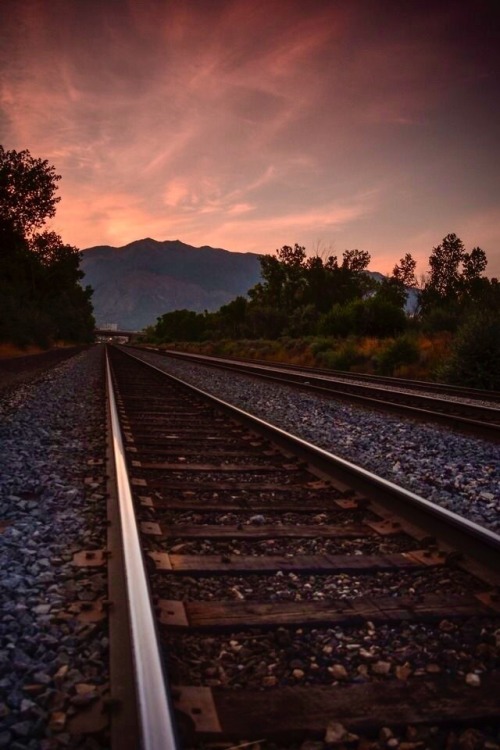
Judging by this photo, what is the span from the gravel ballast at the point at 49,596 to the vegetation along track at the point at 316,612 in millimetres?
268

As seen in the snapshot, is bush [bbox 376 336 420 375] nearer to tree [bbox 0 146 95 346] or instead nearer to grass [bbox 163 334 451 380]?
grass [bbox 163 334 451 380]

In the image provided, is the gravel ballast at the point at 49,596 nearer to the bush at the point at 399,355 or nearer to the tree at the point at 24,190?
the bush at the point at 399,355

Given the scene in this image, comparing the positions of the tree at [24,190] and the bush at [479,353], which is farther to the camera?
the tree at [24,190]

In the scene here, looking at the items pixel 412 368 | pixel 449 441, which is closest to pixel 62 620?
pixel 449 441

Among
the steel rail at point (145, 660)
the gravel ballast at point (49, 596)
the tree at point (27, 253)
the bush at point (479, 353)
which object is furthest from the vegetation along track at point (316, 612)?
the tree at point (27, 253)

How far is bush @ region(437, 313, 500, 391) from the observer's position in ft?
50.2

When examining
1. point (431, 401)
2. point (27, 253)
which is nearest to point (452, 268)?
point (27, 253)

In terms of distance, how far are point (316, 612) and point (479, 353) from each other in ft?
47.6

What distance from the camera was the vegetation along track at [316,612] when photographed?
1.83 m

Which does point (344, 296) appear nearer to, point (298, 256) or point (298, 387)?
point (298, 256)

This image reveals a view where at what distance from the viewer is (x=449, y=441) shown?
7430 mm

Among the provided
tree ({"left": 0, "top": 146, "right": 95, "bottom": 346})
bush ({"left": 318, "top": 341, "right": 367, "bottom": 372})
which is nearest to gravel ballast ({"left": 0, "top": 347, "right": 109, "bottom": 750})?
bush ({"left": 318, "top": 341, "right": 367, "bottom": 372})

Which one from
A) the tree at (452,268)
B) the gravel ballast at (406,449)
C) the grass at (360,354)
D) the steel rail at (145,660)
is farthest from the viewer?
the tree at (452,268)

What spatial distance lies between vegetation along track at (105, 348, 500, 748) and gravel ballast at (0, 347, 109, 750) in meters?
0.27
